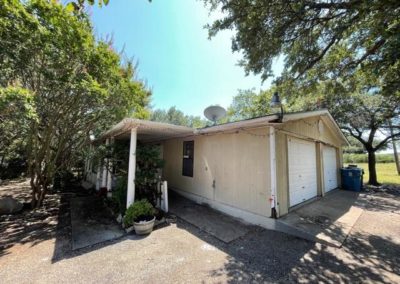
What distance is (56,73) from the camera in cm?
508

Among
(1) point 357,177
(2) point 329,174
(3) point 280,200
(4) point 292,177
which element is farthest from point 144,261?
(1) point 357,177

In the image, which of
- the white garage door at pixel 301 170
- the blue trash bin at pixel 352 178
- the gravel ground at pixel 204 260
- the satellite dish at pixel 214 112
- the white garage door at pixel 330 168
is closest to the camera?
the gravel ground at pixel 204 260

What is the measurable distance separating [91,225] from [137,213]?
140 cm

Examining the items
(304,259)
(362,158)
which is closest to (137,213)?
(304,259)

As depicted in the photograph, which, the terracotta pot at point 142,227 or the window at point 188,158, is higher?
the window at point 188,158

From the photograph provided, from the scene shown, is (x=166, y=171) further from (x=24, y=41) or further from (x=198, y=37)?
(x=24, y=41)

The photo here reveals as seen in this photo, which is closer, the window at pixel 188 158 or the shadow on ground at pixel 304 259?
the shadow on ground at pixel 304 259

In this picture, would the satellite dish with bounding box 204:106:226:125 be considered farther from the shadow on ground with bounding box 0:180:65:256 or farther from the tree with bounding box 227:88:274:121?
the tree with bounding box 227:88:274:121

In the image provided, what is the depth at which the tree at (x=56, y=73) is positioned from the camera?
160 inches

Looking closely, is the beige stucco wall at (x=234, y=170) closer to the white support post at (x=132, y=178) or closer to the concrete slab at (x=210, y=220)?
the concrete slab at (x=210, y=220)

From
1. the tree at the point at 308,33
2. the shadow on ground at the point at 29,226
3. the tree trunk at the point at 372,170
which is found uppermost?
the tree at the point at 308,33

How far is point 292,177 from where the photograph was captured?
555cm

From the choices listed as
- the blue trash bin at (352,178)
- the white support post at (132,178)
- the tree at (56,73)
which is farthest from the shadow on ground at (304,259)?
the blue trash bin at (352,178)

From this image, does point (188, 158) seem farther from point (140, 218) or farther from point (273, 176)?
point (273, 176)
